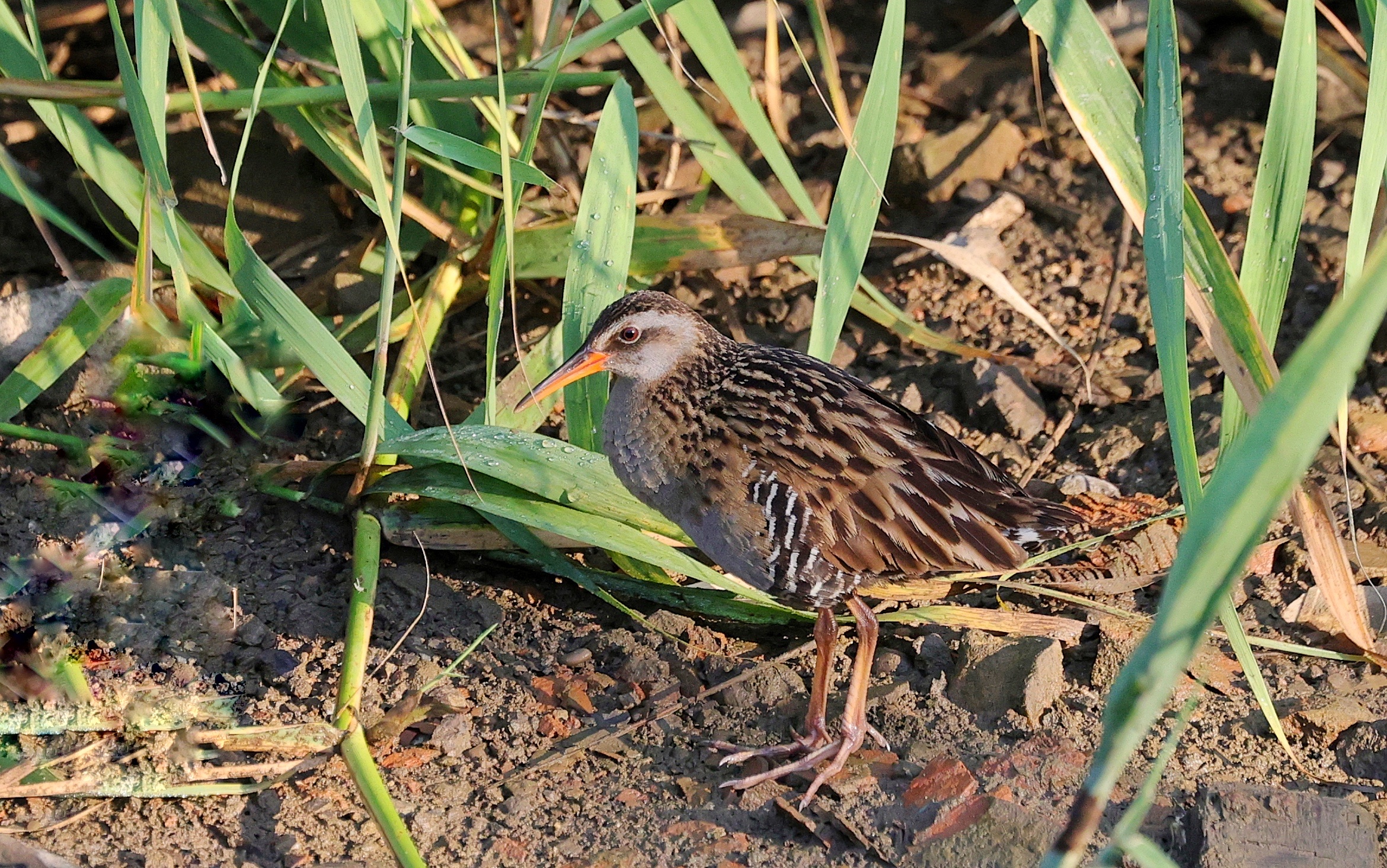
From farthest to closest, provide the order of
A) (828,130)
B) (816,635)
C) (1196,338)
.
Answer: (828,130), (1196,338), (816,635)

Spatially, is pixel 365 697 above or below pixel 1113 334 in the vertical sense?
below

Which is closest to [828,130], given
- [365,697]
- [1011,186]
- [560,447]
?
[1011,186]

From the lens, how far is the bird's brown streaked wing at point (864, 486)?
278 centimetres

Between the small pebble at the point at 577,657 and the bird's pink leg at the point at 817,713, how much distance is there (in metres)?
0.38

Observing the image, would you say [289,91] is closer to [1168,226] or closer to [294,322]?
[294,322]

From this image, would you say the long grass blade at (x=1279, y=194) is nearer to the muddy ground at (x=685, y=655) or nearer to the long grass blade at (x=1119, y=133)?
the long grass blade at (x=1119, y=133)

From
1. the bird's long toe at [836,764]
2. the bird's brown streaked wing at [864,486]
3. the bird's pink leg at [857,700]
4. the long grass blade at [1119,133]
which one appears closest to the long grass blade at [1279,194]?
the long grass blade at [1119,133]

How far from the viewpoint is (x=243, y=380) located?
3.12 meters

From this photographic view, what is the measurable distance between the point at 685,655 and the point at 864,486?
574 mm

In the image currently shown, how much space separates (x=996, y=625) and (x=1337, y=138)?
2.32 m

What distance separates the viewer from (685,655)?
304 cm

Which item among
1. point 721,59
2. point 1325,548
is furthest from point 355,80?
point 1325,548

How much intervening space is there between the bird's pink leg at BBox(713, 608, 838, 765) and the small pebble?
1.25 ft

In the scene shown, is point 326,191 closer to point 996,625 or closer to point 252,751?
point 252,751
